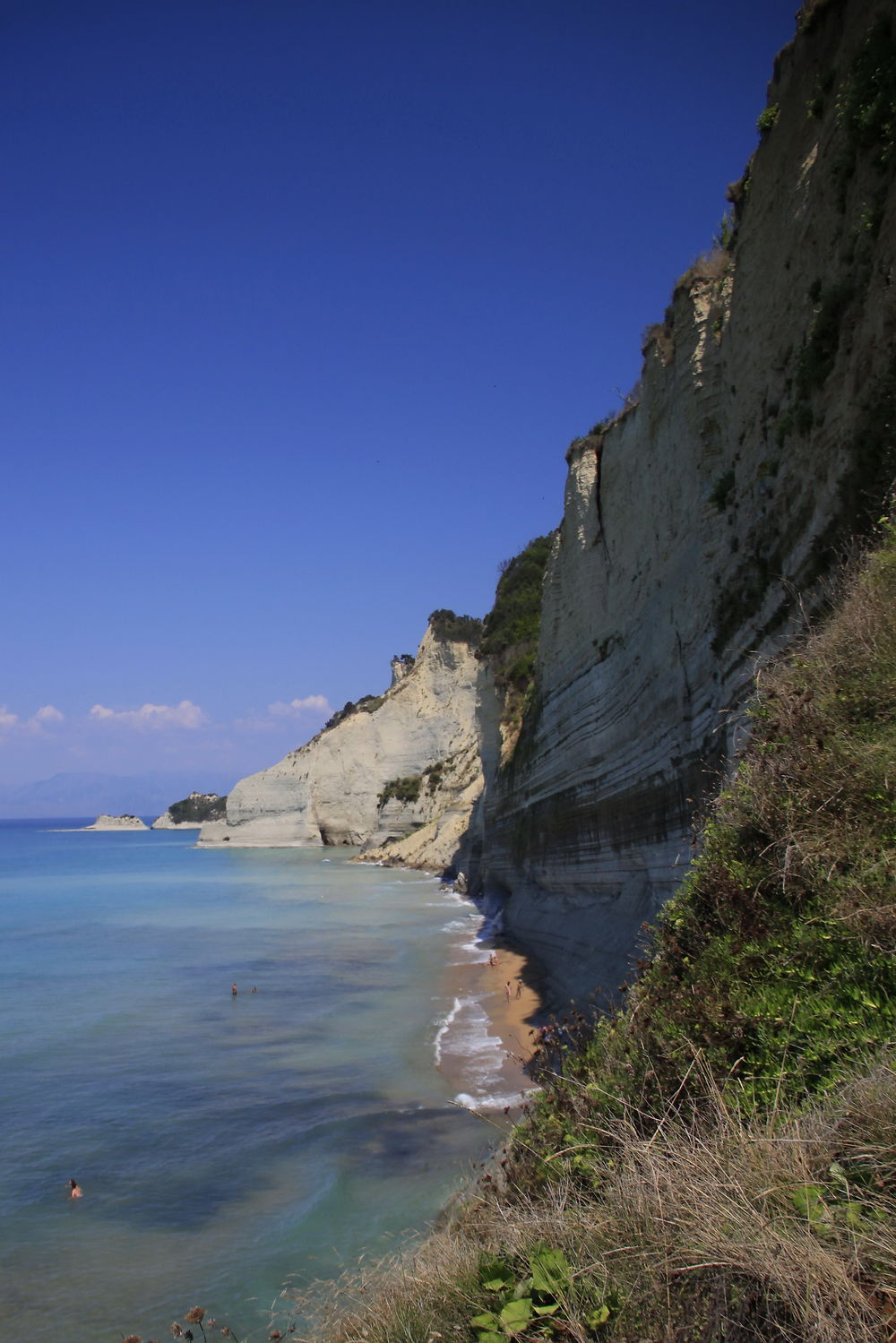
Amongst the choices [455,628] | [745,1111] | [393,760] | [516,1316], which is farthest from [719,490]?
[393,760]

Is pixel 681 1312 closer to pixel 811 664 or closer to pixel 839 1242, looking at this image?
pixel 839 1242

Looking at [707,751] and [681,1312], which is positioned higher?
[707,751]

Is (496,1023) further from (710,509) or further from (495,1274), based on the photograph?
(495,1274)

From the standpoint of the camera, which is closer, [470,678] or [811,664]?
[811,664]

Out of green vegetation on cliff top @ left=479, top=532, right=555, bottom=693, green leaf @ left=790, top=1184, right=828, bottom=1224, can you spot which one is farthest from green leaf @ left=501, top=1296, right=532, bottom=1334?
green vegetation on cliff top @ left=479, top=532, right=555, bottom=693

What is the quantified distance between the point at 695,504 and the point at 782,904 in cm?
1094

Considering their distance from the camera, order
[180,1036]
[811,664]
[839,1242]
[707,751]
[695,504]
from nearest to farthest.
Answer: [839,1242], [811,664], [707,751], [695,504], [180,1036]

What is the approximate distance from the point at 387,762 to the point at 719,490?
70.7m

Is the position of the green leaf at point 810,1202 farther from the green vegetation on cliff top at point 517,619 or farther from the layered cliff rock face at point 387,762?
the layered cliff rock face at point 387,762

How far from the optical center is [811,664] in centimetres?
596

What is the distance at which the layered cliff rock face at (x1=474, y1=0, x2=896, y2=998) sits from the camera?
8828mm

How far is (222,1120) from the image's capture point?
12.6 meters

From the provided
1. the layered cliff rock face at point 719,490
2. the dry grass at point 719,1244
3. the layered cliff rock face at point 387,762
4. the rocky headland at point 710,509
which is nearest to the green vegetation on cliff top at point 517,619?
the rocky headland at point 710,509

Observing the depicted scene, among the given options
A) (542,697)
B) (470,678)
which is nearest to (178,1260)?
(542,697)
